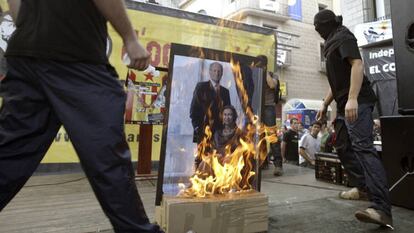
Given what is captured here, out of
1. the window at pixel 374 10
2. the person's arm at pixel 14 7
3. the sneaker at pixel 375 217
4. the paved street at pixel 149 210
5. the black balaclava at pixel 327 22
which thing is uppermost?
the window at pixel 374 10

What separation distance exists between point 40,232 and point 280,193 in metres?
2.78

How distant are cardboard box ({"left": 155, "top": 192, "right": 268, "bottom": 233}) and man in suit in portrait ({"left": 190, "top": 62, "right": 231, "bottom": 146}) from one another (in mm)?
531

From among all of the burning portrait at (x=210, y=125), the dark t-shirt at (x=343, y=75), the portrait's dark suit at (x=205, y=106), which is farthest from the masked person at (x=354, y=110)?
the portrait's dark suit at (x=205, y=106)

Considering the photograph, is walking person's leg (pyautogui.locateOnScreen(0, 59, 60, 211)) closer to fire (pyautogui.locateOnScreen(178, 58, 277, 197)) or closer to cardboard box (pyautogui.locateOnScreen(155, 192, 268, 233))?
cardboard box (pyautogui.locateOnScreen(155, 192, 268, 233))

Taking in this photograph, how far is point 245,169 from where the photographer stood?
9.60 ft

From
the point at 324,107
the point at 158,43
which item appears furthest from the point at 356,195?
the point at 158,43

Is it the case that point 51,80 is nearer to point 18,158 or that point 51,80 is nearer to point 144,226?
point 18,158

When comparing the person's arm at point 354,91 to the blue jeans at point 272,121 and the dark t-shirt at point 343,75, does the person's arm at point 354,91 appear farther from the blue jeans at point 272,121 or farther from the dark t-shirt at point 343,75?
the blue jeans at point 272,121

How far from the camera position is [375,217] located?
107 inches

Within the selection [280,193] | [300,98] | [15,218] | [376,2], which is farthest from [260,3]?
[15,218]

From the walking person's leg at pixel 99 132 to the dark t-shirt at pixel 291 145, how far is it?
7.86 metres

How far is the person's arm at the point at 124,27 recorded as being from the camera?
1.51m

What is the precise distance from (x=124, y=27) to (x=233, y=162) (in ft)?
5.27

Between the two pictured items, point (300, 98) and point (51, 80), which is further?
point (300, 98)
